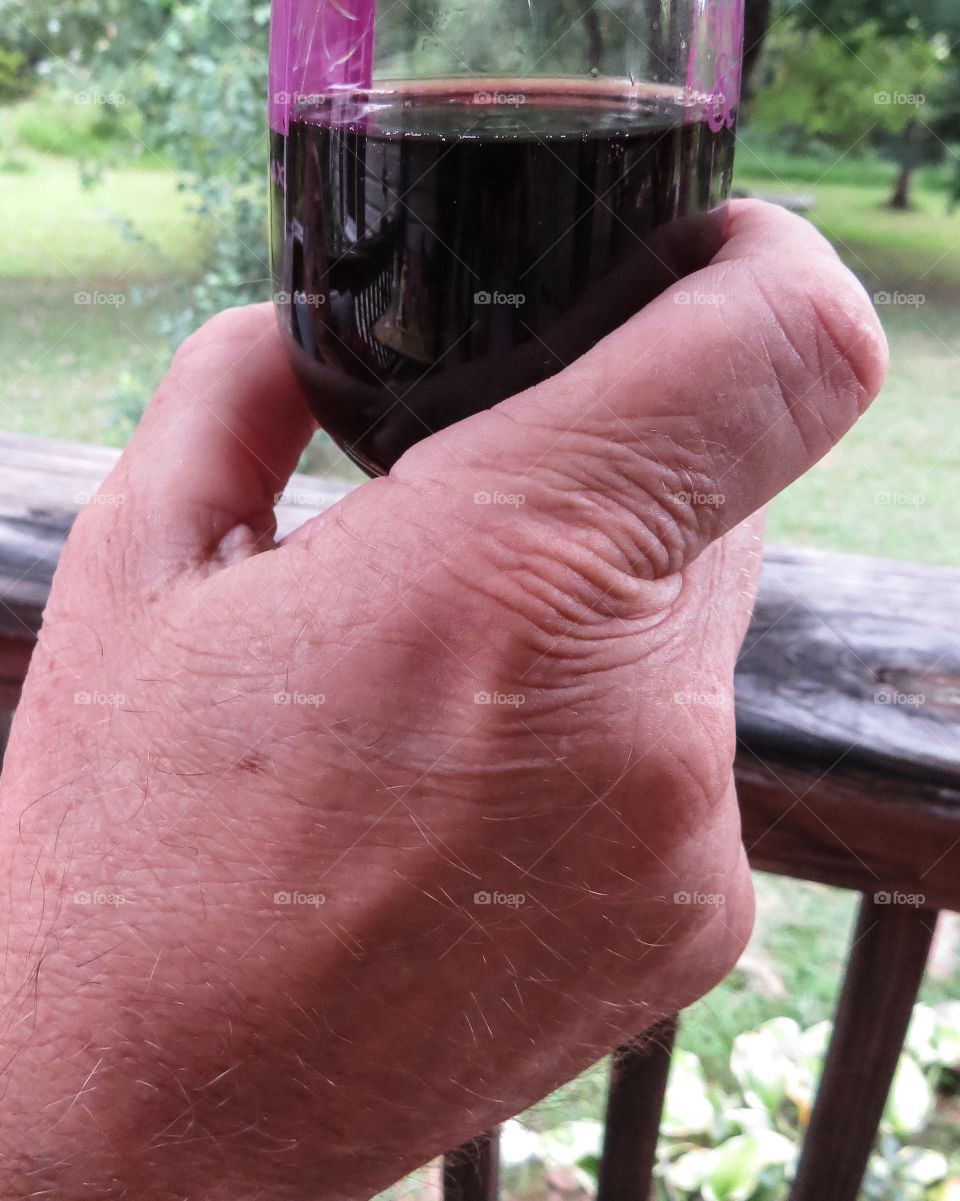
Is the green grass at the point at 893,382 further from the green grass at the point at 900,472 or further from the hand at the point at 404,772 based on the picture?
the hand at the point at 404,772

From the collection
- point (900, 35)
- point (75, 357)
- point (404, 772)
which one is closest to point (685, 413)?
point (404, 772)

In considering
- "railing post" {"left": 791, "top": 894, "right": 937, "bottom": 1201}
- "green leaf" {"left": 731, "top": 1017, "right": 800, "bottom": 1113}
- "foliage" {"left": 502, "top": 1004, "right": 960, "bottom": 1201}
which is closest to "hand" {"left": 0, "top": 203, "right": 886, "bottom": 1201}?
"railing post" {"left": 791, "top": 894, "right": 937, "bottom": 1201}

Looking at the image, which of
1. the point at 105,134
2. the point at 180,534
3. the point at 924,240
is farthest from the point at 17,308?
the point at 180,534

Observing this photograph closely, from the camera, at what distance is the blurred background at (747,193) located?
147 centimetres

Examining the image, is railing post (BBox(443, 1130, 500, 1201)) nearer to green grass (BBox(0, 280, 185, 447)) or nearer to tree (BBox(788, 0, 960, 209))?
green grass (BBox(0, 280, 185, 447))

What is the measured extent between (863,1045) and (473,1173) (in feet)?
0.96

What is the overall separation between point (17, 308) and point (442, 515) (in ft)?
11.2

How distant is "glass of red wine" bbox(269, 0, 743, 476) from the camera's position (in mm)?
462

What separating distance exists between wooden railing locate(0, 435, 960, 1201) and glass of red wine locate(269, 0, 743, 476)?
266 mm

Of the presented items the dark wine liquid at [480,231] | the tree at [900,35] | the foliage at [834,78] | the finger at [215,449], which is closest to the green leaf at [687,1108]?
the finger at [215,449]

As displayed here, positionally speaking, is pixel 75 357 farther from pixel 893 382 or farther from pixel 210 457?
pixel 210 457

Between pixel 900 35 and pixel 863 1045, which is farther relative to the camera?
pixel 900 35

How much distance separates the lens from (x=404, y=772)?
48 centimetres

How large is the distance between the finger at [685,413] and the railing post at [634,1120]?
0.44 m
